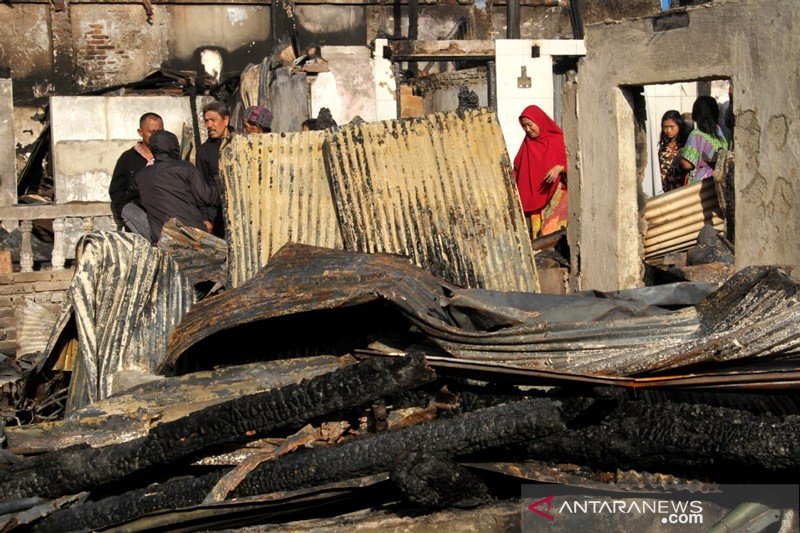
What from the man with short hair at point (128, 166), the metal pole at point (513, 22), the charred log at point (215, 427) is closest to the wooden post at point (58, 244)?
the man with short hair at point (128, 166)

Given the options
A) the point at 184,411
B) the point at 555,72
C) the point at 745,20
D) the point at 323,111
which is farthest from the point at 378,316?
the point at 555,72

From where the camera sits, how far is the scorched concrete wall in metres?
6.26

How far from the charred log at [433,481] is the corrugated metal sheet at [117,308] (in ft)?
7.89

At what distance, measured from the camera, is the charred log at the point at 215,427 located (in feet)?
16.1

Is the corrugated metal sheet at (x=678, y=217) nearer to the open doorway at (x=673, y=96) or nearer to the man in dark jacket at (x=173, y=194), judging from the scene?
the man in dark jacket at (x=173, y=194)

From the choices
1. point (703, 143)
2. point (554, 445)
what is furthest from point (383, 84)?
point (554, 445)

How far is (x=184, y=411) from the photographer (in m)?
5.38

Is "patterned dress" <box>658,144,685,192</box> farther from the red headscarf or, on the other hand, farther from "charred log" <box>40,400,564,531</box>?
"charred log" <box>40,400,564,531</box>

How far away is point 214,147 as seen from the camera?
8555 millimetres

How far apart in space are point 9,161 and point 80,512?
11966mm

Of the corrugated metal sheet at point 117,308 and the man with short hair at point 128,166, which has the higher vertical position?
the man with short hair at point 128,166

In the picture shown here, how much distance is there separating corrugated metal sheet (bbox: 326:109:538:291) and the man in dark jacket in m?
1.38

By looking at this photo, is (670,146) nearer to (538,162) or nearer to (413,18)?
(538,162)

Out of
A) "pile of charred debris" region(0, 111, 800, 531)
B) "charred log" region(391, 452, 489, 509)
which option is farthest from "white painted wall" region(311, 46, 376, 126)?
"charred log" region(391, 452, 489, 509)
